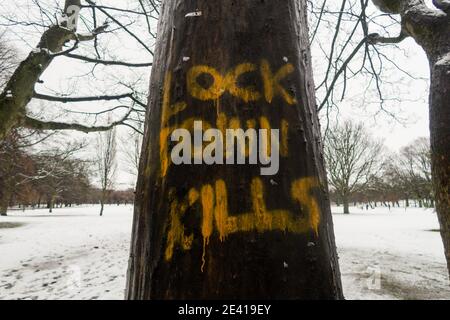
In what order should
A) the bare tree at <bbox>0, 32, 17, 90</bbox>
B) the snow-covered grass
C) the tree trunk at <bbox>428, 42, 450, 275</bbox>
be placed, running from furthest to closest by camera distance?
1. the bare tree at <bbox>0, 32, 17, 90</bbox>
2. the snow-covered grass
3. the tree trunk at <bbox>428, 42, 450, 275</bbox>

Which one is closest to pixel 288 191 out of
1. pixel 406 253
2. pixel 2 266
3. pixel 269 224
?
pixel 269 224

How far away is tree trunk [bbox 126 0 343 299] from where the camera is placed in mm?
629

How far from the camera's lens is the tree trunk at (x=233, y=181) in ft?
2.06

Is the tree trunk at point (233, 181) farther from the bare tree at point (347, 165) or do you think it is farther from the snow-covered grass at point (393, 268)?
the bare tree at point (347, 165)

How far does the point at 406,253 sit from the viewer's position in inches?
334

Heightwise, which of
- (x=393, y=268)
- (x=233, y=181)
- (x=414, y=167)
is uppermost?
(x=414, y=167)

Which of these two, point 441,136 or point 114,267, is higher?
point 441,136

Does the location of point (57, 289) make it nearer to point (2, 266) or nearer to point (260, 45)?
point (2, 266)

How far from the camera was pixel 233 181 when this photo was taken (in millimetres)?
676

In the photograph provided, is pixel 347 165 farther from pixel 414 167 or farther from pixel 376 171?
pixel 414 167

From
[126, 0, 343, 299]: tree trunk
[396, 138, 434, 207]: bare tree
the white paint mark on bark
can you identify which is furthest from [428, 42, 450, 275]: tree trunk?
[396, 138, 434, 207]: bare tree

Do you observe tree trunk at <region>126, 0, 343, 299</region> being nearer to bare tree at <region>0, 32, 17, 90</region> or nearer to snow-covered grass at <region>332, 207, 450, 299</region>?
snow-covered grass at <region>332, 207, 450, 299</region>

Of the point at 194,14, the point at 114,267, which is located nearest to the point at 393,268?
the point at 114,267

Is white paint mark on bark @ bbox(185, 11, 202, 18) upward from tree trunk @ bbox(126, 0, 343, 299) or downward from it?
upward
